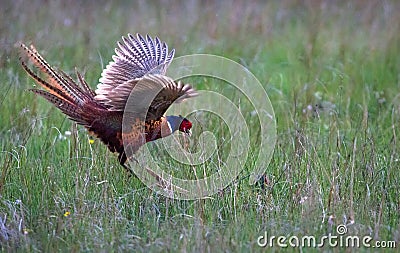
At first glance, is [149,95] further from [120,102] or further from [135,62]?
[135,62]

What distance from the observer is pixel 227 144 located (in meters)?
5.57

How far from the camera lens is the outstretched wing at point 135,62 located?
516 centimetres

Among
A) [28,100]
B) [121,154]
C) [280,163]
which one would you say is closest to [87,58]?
[28,100]

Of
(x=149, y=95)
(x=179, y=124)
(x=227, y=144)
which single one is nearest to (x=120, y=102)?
(x=149, y=95)

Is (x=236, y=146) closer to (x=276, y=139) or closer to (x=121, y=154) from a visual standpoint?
(x=276, y=139)

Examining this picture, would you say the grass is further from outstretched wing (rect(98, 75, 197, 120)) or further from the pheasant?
outstretched wing (rect(98, 75, 197, 120))

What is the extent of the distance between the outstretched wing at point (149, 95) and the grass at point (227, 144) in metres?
0.39

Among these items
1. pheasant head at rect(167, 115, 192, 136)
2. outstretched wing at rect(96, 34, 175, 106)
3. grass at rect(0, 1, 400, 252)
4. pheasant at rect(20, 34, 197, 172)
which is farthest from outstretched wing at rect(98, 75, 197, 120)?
grass at rect(0, 1, 400, 252)

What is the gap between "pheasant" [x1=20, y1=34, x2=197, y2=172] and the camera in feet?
16.1

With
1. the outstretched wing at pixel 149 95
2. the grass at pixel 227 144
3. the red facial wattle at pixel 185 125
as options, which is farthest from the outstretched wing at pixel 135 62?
the grass at pixel 227 144

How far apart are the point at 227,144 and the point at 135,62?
917mm

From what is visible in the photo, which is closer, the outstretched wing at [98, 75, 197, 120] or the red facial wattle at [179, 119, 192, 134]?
the outstretched wing at [98, 75, 197, 120]

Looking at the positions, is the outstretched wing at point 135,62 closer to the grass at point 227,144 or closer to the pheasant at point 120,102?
the pheasant at point 120,102

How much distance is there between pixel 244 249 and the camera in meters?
3.98
